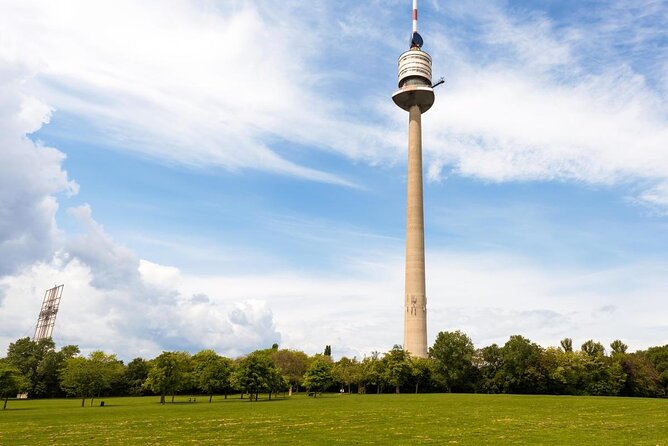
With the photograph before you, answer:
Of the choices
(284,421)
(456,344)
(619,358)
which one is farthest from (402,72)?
(284,421)

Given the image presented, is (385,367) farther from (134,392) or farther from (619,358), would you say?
(134,392)

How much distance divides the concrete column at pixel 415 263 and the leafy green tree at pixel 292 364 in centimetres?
2624

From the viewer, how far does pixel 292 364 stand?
119 metres

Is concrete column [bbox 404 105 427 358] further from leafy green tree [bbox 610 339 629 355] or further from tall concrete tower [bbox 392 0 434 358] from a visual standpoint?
leafy green tree [bbox 610 339 629 355]

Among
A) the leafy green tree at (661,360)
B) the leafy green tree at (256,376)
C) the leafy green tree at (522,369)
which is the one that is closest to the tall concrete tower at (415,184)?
the leafy green tree at (522,369)

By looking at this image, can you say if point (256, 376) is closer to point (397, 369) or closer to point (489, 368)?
point (397, 369)

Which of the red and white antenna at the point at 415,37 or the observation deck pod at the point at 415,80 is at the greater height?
the red and white antenna at the point at 415,37

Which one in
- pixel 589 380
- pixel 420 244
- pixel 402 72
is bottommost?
pixel 589 380

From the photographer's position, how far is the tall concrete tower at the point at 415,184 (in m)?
113

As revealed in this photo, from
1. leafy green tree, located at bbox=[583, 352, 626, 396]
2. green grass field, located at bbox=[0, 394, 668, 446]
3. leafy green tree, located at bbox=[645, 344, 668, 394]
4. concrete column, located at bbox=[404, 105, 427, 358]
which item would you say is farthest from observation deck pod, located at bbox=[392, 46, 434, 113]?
green grass field, located at bbox=[0, 394, 668, 446]

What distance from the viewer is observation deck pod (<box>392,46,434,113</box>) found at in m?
128

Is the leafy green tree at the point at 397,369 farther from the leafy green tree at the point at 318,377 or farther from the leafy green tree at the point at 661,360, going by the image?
the leafy green tree at the point at 661,360

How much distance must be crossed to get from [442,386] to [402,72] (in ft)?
267

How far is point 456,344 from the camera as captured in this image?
309 ft
